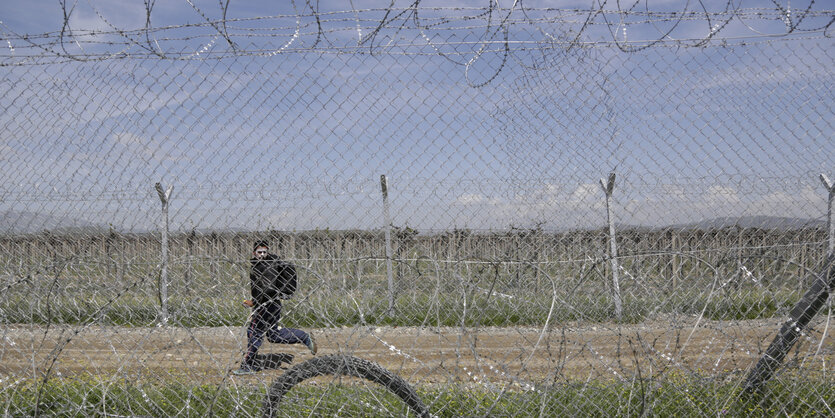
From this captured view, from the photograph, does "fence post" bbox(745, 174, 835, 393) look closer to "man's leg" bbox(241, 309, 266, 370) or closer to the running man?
the running man

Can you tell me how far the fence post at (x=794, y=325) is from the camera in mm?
3234

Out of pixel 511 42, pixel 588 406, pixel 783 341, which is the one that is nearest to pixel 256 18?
pixel 511 42

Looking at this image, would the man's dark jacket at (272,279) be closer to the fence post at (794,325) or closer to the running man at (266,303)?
the running man at (266,303)

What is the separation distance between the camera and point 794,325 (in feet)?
10.6

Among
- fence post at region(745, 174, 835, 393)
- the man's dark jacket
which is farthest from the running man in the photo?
fence post at region(745, 174, 835, 393)

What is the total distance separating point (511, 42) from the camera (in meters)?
3.34

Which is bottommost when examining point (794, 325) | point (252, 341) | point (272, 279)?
point (252, 341)

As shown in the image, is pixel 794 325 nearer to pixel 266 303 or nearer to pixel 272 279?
pixel 266 303

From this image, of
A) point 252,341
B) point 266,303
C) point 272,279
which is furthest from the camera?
point 272,279

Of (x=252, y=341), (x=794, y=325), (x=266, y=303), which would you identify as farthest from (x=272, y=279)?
(x=794, y=325)

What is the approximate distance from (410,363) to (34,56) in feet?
11.6

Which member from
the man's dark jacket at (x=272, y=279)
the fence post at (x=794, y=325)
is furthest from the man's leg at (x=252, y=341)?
the fence post at (x=794, y=325)

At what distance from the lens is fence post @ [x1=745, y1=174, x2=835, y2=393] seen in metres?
3.23

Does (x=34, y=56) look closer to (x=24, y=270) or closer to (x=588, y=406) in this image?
(x=24, y=270)
